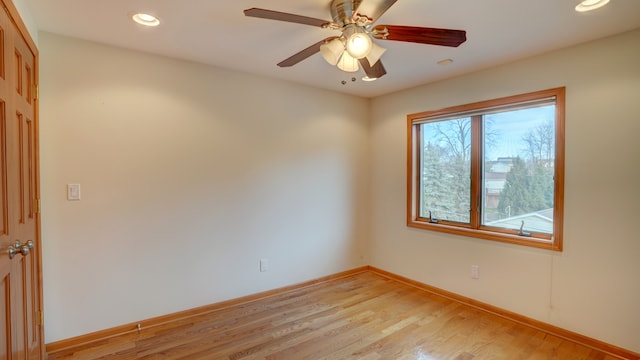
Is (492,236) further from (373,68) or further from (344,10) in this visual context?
(344,10)

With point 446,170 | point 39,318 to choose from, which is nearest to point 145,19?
point 39,318

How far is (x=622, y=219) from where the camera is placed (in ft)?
7.38

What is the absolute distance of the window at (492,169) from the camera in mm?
2639

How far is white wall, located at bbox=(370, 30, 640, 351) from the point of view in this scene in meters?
2.22

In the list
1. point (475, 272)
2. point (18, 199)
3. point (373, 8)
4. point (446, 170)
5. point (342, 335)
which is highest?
point (373, 8)

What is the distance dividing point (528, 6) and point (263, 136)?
7.97 feet

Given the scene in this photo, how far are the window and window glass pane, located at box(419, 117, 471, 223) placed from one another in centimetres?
1

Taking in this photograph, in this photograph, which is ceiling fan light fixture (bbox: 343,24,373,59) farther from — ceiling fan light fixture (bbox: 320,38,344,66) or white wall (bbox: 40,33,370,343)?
white wall (bbox: 40,33,370,343)

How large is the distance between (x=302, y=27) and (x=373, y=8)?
2.14 ft

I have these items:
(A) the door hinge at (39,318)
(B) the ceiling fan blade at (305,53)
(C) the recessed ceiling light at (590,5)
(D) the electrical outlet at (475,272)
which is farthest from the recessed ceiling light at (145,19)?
(D) the electrical outlet at (475,272)

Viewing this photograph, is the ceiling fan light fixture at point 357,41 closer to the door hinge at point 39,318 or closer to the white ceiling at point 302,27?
the white ceiling at point 302,27

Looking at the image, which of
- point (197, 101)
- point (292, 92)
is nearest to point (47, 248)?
point (197, 101)

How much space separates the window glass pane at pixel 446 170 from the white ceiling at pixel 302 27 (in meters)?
0.75

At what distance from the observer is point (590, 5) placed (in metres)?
1.85
